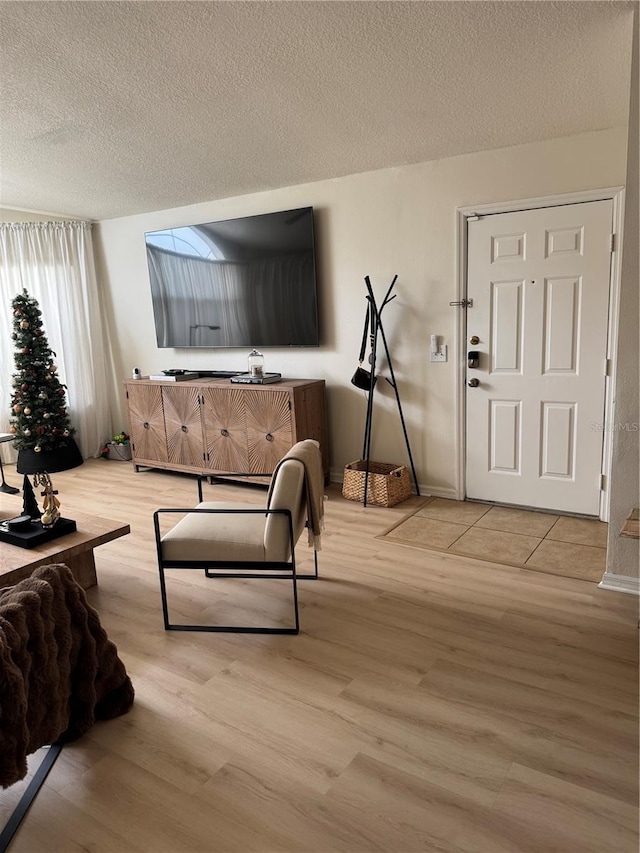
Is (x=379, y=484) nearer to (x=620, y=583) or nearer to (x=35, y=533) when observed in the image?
(x=620, y=583)

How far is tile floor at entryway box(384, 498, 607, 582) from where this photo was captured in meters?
3.20

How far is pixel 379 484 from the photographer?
4.16 metres

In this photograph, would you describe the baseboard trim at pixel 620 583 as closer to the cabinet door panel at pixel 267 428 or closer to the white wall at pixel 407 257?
the white wall at pixel 407 257

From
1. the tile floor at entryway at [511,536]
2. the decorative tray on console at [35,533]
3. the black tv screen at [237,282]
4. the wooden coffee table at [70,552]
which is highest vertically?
the black tv screen at [237,282]

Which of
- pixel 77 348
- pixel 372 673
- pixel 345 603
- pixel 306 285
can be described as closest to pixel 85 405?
pixel 77 348

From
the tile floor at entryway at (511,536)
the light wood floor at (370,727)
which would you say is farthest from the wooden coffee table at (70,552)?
the tile floor at entryway at (511,536)

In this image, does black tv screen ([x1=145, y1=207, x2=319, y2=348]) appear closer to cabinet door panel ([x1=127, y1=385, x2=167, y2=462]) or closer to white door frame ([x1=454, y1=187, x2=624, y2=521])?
cabinet door panel ([x1=127, y1=385, x2=167, y2=462])

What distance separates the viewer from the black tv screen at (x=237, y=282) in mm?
4586

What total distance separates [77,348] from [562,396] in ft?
14.9

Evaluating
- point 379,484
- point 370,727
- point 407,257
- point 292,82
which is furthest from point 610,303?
point 370,727

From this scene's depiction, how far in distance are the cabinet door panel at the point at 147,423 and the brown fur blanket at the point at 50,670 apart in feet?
10.6

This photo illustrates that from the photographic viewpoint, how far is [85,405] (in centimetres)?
596

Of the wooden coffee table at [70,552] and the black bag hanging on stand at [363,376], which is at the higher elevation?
the black bag hanging on stand at [363,376]

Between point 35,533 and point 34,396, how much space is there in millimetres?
2875
